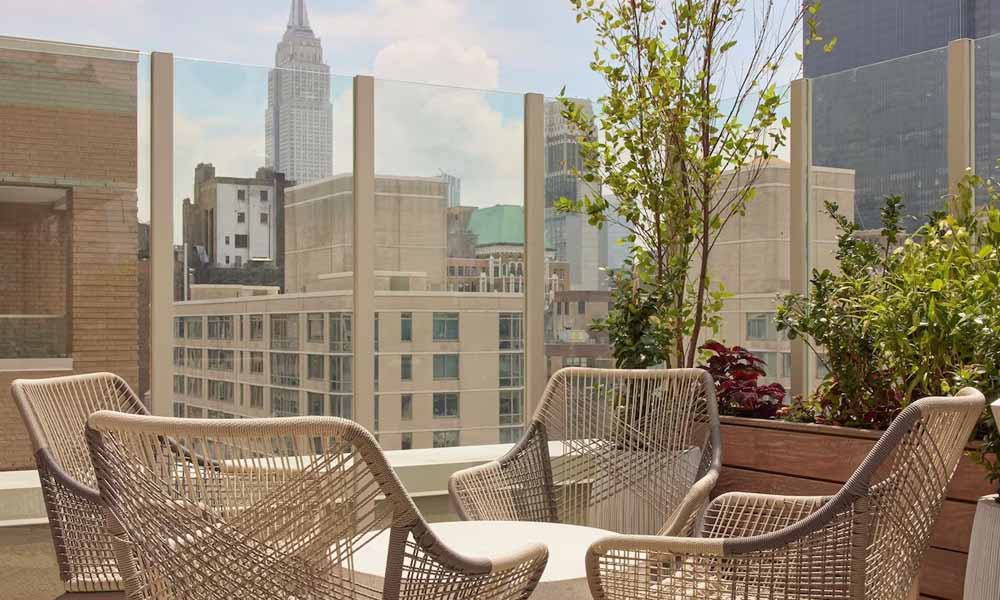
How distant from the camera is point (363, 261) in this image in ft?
13.5

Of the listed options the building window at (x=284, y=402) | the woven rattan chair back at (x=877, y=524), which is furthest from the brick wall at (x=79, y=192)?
the woven rattan chair back at (x=877, y=524)

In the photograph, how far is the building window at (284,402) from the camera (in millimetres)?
3938

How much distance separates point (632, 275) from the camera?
4359mm

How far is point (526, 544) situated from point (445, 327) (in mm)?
2297

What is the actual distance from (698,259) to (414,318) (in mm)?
1357

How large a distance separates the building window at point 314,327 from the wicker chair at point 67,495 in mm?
1297

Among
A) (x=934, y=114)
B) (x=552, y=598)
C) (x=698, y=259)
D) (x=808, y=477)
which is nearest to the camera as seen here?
(x=552, y=598)

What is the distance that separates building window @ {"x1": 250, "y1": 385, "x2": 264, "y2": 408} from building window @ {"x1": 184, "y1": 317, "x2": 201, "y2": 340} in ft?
0.96

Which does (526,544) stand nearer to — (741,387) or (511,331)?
(741,387)

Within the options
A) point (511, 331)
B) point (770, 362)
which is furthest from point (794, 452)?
point (511, 331)

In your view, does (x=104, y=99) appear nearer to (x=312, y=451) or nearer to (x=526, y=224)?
(x=526, y=224)

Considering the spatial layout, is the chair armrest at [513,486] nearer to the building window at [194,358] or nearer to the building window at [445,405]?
the building window at [445,405]

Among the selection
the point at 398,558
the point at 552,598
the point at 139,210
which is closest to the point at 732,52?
the point at 139,210

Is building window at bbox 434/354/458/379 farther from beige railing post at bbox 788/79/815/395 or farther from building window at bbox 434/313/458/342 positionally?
beige railing post at bbox 788/79/815/395
